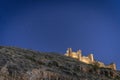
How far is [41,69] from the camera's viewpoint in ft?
161

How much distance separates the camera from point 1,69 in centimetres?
4638

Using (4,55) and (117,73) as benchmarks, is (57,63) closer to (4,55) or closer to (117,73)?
(4,55)

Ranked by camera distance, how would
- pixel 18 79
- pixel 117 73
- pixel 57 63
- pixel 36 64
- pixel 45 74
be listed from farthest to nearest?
pixel 117 73 → pixel 57 63 → pixel 36 64 → pixel 45 74 → pixel 18 79

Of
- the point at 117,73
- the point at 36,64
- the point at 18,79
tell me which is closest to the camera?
the point at 18,79

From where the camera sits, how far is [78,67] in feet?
192

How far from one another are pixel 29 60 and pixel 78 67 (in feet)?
33.5

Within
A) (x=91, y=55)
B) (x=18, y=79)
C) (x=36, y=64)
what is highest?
(x=91, y=55)

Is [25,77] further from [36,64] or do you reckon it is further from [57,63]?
[57,63]

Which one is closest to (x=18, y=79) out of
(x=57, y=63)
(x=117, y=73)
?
(x=57, y=63)

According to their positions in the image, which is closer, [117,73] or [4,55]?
[4,55]

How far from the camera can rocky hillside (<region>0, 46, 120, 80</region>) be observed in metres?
46.4

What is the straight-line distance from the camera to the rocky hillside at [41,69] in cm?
4639

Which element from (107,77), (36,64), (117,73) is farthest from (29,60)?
(117,73)

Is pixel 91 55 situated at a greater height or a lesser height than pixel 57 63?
greater
